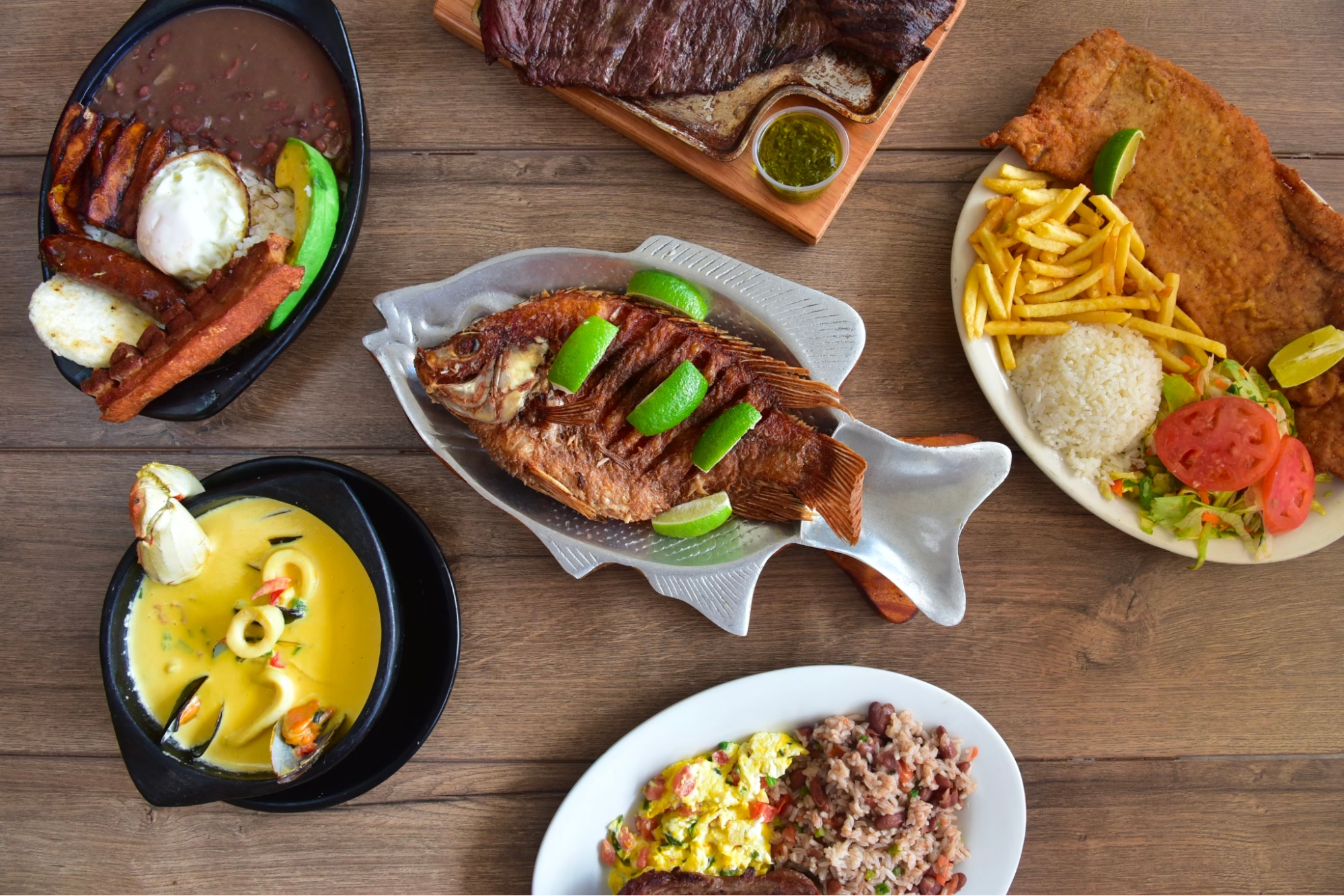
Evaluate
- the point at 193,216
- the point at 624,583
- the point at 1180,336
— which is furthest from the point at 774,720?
the point at 193,216

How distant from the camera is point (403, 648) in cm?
214

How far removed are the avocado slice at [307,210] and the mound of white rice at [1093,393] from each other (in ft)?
6.28

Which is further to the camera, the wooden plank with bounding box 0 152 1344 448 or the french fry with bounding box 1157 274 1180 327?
the wooden plank with bounding box 0 152 1344 448

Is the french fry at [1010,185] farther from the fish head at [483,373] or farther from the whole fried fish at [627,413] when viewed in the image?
the fish head at [483,373]

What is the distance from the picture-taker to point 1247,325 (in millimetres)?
2166

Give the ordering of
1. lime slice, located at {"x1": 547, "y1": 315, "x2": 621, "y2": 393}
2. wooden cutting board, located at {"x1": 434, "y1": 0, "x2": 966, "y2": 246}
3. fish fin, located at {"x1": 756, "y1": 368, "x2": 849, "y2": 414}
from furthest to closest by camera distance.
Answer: wooden cutting board, located at {"x1": 434, "y1": 0, "x2": 966, "y2": 246} < fish fin, located at {"x1": 756, "y1": 368, "x2": 849, "y2": 414} < lime slice, located at {"x1": 547, "y1": 315, "x2": 621, "y2": 393}

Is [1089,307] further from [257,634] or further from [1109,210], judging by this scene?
[257,634]

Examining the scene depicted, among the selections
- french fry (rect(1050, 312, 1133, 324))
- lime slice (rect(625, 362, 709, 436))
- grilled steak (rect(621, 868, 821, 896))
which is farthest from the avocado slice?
french fry (rect(1050, 312, 1133, 324))

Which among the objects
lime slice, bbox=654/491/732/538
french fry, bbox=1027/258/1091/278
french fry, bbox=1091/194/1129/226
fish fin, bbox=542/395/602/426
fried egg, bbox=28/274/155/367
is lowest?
fried egg, bbox=28/274/155/367

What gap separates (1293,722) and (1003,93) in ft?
6.72

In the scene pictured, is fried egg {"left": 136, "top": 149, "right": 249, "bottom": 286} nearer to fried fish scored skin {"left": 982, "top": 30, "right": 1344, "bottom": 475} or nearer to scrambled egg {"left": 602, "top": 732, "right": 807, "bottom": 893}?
scrambled egg {"left": 602, "top": 732, "right": 807, "bottom": 893}

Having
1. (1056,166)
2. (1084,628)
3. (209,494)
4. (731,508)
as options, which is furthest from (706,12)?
(1084,628)

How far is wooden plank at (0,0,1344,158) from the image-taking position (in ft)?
7.67

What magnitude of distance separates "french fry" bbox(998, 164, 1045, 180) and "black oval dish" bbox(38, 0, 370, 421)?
1732 millimetres
